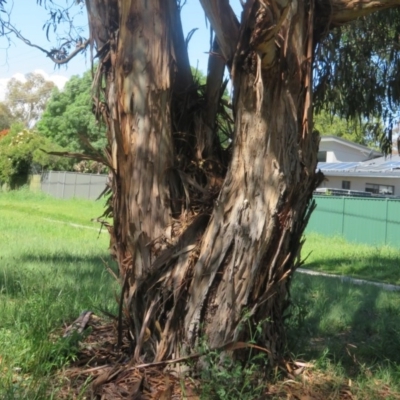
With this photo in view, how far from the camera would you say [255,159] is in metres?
4.16

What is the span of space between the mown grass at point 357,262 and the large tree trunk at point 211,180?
347 inches

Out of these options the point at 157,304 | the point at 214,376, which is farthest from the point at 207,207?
the point at 214,376

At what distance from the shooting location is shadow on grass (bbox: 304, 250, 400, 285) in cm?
1338

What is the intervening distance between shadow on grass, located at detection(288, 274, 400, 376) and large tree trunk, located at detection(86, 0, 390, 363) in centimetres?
85

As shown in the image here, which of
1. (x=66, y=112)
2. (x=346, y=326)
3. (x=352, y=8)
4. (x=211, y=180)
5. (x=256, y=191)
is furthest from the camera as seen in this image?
(x=66, y=112)

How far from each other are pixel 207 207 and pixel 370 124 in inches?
343

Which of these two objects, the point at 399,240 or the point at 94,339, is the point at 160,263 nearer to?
the point at 94,339

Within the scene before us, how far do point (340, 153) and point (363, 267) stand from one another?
27219 millimetres

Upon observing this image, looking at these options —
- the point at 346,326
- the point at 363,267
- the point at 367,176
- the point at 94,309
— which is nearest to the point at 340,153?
the point at 367,176

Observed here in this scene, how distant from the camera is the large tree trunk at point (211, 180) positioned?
13.5 ft

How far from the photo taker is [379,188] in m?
34.5

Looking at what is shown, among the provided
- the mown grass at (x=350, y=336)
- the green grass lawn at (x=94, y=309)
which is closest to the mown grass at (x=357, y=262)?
the green grass lawn at (x=94, y=309)

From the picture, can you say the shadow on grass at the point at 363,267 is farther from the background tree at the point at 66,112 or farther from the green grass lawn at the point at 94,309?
Result: the background tree at the point at 66,112

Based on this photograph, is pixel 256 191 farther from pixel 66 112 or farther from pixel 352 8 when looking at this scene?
pixel 66 112
